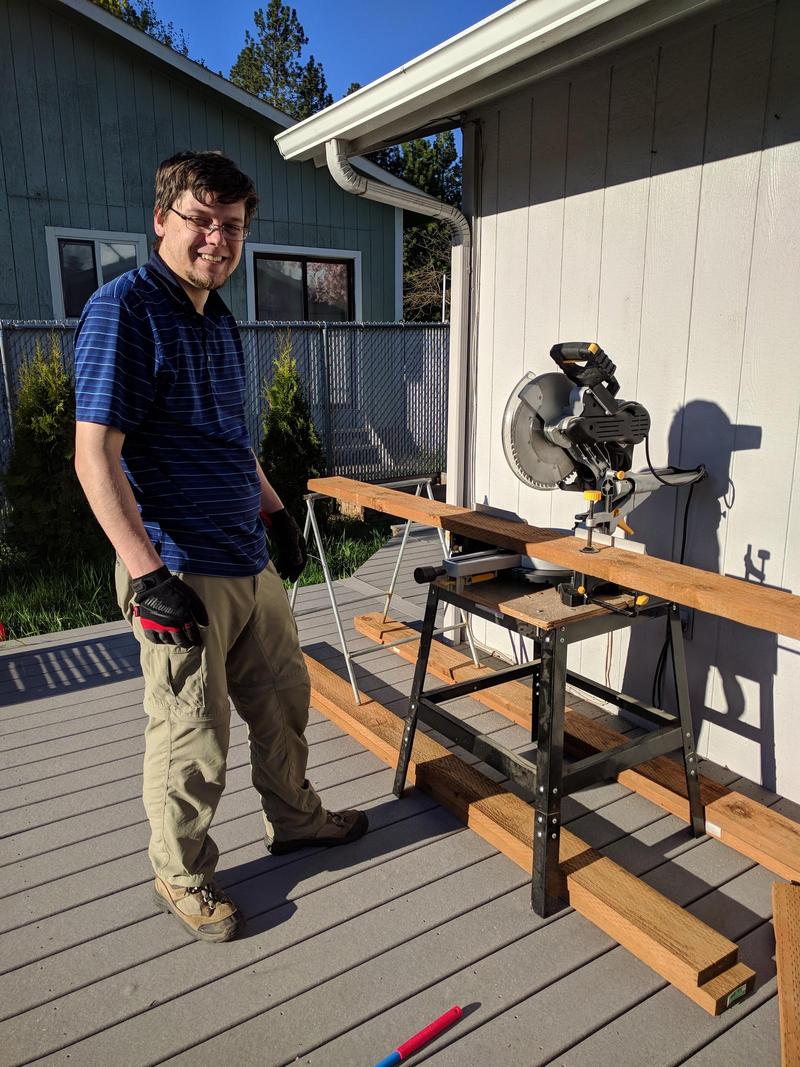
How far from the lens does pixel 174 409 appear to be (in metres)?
1.80

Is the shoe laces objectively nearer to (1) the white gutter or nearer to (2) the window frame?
(1) the white gutter

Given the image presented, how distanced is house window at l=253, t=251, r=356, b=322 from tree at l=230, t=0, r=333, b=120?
18.4m

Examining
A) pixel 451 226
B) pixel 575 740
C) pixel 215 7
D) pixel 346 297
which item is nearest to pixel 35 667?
pixel 575 740

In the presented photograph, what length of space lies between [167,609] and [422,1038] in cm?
109

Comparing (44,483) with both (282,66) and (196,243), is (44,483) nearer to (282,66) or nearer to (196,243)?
(196,243)

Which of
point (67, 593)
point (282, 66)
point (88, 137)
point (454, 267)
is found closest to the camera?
point (454, 267)

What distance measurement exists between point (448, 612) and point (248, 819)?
1.86 meters

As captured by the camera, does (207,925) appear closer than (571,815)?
Yes

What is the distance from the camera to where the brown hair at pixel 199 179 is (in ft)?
5.82

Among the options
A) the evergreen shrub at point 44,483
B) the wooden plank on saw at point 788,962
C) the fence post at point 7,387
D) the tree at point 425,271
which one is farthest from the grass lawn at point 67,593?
the tree at point 425,271

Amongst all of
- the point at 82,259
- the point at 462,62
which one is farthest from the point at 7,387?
the point at 462,62

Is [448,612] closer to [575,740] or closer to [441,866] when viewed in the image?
[575,740]

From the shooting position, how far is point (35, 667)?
12.5 ft

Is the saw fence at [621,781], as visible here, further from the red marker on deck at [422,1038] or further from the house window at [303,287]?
the house window at [303,287]
